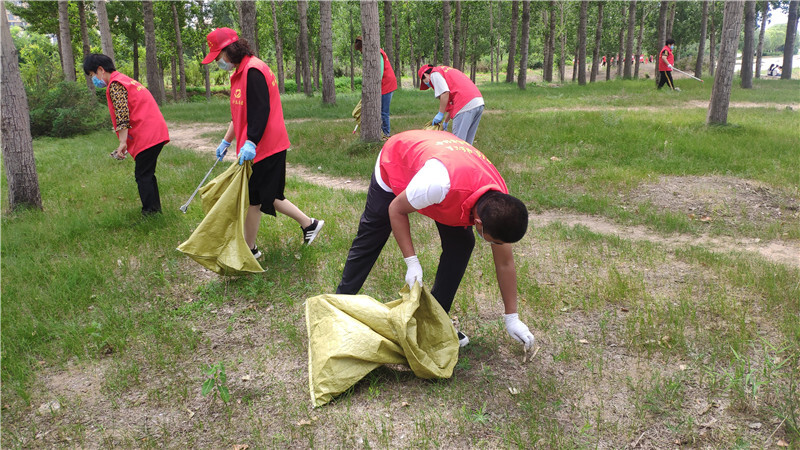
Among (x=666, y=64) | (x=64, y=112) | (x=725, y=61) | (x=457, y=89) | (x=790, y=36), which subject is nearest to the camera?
(x=457, y=89)

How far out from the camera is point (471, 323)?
3730mm

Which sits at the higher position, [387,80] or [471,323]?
[387,80]

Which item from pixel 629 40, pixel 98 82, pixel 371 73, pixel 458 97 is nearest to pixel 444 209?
pixel 458 97

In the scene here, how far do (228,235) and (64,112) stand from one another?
11691 millimetres

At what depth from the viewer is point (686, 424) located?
264 cm

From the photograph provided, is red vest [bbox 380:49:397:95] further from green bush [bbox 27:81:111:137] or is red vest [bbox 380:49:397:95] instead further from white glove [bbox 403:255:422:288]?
green bush [bbox 27:81:111:137]

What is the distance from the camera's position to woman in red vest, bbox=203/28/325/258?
4086mm

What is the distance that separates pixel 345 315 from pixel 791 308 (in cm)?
311

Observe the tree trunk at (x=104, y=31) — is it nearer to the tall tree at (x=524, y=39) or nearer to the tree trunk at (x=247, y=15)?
the tree trunk at (x=247, y=15)

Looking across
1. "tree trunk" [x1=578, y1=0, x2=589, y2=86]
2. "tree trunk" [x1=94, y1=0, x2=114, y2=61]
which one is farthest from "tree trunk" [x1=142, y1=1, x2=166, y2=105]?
"tree trunk" [x1=578, y1=0, x2=589, y2=86]

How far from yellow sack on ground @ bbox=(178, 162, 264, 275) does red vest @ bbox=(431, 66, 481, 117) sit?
3155 millimetres

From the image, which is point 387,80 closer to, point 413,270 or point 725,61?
point 725,61

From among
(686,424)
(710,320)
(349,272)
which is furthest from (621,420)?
(349,272)

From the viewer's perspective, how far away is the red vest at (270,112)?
13.5 ft
